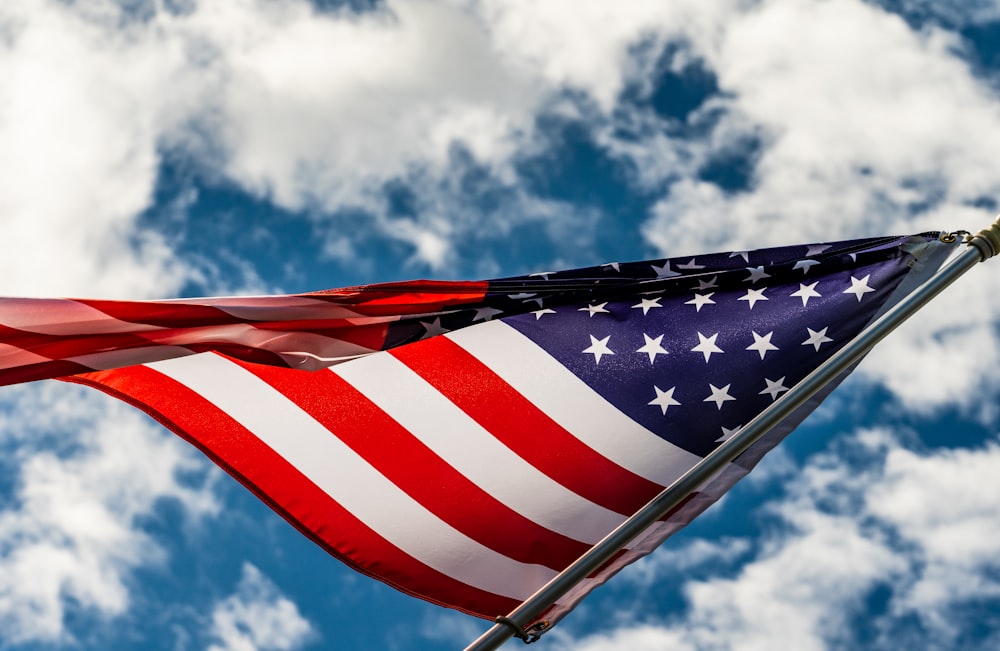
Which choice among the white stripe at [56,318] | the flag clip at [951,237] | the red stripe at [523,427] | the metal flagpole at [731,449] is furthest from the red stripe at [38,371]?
the flag clip at [951,237]

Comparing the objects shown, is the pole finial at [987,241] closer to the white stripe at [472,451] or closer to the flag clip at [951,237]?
the flag clip at [951,237]

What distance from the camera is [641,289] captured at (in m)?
9.18

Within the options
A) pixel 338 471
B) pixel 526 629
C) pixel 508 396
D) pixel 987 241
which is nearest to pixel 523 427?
pixel 508 396

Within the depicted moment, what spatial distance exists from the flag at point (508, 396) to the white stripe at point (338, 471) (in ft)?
0.05

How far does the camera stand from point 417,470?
926 cm

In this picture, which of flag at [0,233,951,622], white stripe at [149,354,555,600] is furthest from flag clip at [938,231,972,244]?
white stripe at [149,354,555,600]

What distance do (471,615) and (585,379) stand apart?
2109 mm

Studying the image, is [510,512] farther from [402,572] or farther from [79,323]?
[79,323]

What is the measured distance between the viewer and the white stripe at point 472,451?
885 centimetres

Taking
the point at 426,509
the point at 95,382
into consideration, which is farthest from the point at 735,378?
the point at 95,382

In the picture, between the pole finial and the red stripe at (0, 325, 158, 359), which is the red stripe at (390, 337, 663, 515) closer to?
the red stripe at (0, 325, 158, 359)

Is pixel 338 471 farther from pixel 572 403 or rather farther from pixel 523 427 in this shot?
pixel 572 403

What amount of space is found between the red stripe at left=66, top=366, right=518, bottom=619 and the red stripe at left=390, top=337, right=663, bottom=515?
1.29 metres

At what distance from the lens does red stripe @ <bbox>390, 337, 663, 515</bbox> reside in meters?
8.77
